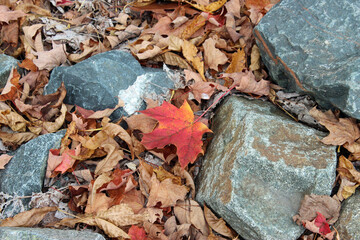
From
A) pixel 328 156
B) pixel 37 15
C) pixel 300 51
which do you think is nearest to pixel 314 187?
pixel 328 156

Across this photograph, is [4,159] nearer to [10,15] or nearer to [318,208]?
[10,15]

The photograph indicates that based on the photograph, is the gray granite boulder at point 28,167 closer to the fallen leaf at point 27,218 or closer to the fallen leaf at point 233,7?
the fallen leaf at point 27,218

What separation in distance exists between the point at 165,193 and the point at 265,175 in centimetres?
59

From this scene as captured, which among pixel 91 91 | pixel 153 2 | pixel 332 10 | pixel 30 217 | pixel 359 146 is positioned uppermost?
pixel 332 10

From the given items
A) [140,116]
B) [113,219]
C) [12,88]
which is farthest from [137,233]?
[12,88]

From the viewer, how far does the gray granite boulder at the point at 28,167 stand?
1896mm

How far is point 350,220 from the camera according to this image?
1.68 metres

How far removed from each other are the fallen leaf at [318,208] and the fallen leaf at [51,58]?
81.4 inches

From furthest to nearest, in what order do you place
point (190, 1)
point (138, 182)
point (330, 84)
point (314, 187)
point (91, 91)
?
point (190, 1), point (91, 91), point (138, 182), point (330, 84), point (314, 187)

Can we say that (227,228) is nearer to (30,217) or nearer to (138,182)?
(138,182)

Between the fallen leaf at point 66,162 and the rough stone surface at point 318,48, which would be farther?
the fallen leaf at point 66,162

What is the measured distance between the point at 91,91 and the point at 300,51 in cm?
144

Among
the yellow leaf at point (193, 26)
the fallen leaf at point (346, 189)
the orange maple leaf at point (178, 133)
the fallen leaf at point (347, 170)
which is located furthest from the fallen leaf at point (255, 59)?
the fallen leaf at point (346, 189)

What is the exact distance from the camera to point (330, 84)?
182 centimetres
